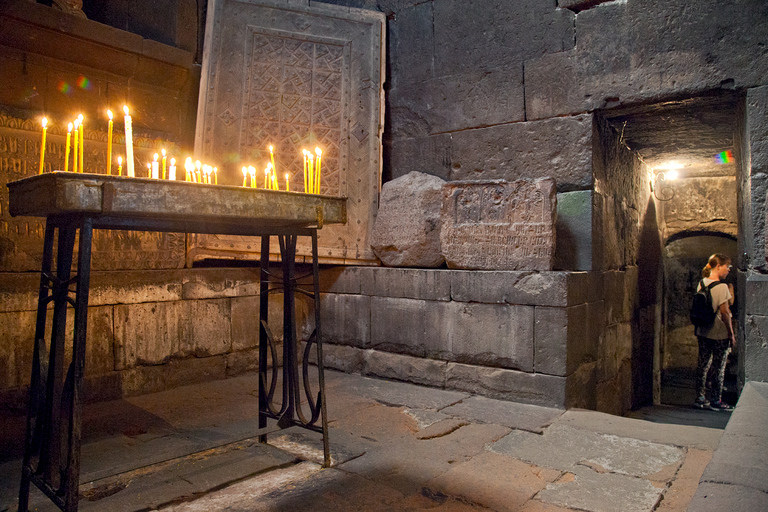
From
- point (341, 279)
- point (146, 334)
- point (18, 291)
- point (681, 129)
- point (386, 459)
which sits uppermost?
point (681, 129)

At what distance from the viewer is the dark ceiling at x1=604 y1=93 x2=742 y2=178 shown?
4.30m

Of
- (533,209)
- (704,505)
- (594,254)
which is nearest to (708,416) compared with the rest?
(594,254)

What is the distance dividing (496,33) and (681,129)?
2.08 m

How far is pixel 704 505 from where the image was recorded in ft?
6.05

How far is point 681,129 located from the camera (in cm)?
505

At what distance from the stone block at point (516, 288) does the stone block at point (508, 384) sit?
Result: 1.80 ft

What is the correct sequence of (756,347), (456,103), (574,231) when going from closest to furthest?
1. (756,347)
2. (574,231)
3. (456,103)

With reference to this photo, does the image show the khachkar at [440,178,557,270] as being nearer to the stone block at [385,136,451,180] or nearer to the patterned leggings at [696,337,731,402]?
the stone block at [385,136,451,180]

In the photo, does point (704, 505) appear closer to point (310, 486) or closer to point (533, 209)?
point (310, 486)

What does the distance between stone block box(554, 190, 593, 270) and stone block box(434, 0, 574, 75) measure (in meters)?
1.33

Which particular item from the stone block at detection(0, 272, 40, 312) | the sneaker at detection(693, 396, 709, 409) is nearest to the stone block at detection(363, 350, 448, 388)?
the stone block at detection(0, 272, 40, 312)

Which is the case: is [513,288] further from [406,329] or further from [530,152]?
[530,152]

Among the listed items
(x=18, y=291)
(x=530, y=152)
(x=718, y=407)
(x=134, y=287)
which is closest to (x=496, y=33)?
(x=530, y=152)

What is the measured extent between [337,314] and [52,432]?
9.95 feet
